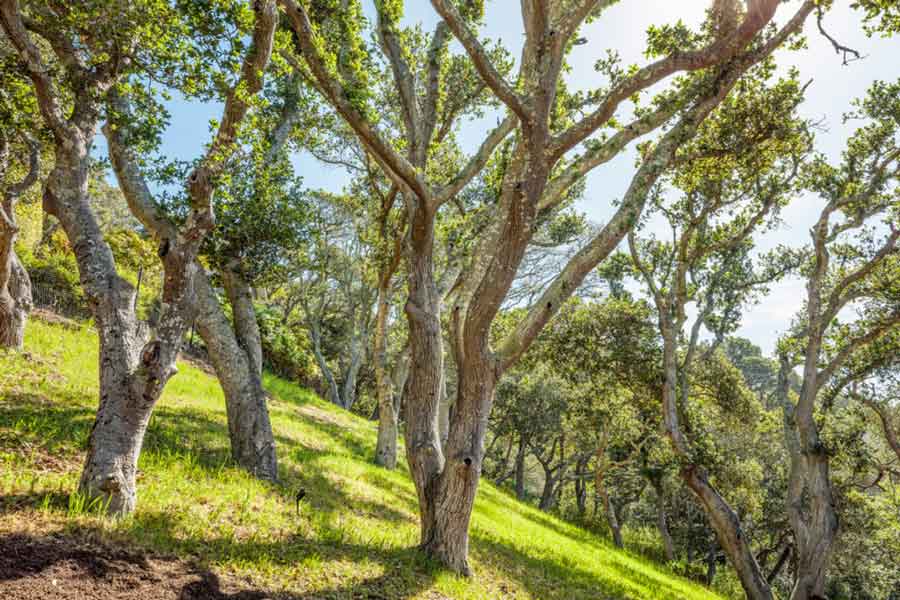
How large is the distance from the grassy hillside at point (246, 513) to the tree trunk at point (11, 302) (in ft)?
1.85

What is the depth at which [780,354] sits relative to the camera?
40.3 ft

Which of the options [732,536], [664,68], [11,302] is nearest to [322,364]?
[11,302]

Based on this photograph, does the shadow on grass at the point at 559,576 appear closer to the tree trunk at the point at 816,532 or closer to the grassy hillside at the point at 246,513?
the grassy hillside at the point at 246,513

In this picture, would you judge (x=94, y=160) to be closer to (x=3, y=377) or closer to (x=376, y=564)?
(x=3, y=377)

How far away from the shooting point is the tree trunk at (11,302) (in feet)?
34.1

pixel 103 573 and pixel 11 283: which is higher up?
pixel 11 283

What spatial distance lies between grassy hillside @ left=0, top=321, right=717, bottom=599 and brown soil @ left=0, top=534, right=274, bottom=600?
0.17 metres

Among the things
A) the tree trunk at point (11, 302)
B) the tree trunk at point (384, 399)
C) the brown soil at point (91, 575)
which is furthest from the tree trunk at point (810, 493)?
the tree trunk at point (11, 302)

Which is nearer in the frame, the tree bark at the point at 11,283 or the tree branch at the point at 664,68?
the tree branch at the point at 664,68

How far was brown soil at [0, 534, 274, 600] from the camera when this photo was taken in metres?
3.39

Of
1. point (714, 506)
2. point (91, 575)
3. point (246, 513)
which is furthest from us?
point (714, 506)

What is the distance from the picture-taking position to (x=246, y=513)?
576cm

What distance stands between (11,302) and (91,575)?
34.0 feet

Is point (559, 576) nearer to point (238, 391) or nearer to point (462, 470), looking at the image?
point (462, 470)
